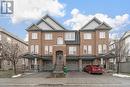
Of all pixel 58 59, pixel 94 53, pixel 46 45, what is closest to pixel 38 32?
pixel 46 45

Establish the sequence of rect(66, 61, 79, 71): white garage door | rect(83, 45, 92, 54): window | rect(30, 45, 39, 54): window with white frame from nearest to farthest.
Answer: rect(30, 45, 39, 54): window with white frame
rect(83, 45, 92, 54): window
rect(66, 61, 79, 71): white garage door

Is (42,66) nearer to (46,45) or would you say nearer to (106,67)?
(46,45)

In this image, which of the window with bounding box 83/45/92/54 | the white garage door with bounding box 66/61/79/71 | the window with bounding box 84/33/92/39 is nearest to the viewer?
the window with bounding box 83/45/92/54

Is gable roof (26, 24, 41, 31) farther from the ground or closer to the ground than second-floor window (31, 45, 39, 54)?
farther from the ground

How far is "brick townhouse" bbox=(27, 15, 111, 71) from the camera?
69625 millimetres

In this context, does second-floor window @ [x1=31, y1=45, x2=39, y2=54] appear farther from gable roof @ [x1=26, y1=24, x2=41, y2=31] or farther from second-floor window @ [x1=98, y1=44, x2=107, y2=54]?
second-floor window @ [x1=98, y1=44, x2=107, y2=54]

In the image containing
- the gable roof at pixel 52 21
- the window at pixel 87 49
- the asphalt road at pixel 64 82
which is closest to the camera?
the asphalt road at pixel 64 82

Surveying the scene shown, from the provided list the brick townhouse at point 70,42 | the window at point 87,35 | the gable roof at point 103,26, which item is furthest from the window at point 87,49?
the gable roof at point 103,26

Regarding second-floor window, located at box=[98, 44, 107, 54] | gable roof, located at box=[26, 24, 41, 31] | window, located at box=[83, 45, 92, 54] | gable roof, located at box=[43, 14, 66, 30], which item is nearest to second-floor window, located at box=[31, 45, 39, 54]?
gable roof, located at box=[26, 24, 41, 31]

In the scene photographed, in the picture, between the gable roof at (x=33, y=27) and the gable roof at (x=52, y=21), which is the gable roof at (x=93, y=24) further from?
the gable roof at (x=33, y=27)

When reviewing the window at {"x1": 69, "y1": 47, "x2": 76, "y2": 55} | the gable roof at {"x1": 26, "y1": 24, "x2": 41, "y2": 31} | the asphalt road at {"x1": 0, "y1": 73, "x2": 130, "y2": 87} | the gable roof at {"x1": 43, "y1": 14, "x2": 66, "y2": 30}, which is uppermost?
the gable roof at {"x1": 43, "y1": 14, "x2": 66, "y2": 30}

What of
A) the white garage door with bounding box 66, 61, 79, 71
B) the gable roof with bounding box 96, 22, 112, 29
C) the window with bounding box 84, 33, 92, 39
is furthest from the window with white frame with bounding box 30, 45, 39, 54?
the gable roof with bounding box 96, 22, 112, 29

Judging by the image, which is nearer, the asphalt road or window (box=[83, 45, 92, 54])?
the asphalt road

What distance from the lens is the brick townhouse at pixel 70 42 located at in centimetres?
6962
